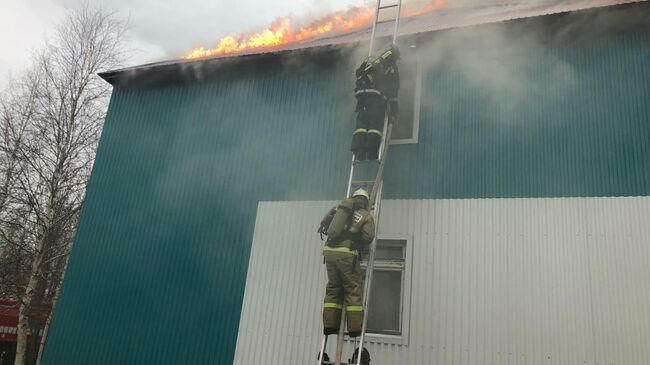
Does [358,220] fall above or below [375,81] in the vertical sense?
below

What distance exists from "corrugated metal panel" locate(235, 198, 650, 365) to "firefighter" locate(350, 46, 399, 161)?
1.18 meters

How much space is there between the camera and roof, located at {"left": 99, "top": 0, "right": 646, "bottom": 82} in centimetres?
751

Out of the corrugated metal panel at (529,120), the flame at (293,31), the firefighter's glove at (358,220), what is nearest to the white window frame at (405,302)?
the corrugated metal panel at (529,120)

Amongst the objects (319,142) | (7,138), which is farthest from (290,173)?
(7,138)

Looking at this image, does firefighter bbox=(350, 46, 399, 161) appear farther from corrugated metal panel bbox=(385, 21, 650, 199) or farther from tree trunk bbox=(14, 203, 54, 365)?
tree trunk bbox=(14, 203, 54, 365)

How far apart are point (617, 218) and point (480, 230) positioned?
1660 mm

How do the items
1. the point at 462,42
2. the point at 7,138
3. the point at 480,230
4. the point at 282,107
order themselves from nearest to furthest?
the point at 480,230 → the point at 462,42 → the point at 282,107 → the point at 7,138

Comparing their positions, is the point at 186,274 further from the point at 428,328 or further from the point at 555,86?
the point at 555,86

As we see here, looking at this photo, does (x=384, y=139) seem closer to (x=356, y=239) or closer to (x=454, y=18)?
(x=356, y=239)

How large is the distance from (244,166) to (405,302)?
150 inches

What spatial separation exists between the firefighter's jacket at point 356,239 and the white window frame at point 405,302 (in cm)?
140

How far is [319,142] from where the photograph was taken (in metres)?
8.03

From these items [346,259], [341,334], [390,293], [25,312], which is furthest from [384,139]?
[25,312]

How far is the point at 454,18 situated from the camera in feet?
28.4
